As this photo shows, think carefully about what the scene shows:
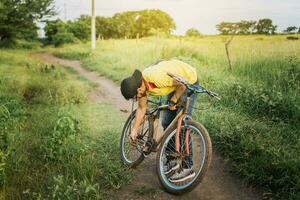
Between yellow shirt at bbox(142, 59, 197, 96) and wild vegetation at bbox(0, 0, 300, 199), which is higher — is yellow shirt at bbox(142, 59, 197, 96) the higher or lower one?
the higher one

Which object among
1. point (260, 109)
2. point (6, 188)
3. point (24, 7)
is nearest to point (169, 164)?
point (6, 188)

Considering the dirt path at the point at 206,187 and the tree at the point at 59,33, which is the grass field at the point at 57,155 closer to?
the dirt path at the point at 206,187

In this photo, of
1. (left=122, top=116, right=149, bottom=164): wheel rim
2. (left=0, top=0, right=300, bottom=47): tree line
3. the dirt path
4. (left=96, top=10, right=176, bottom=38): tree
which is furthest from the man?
(left=96, top=10, right=176, bottom=38): tree

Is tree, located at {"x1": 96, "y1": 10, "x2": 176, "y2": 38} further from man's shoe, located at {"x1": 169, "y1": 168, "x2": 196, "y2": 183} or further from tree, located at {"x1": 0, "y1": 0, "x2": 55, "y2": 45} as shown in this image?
man's shoe, located at {"x1": 169, "y1": 168, "x2": 196, "y2": 183}

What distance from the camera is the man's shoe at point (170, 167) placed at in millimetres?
4652

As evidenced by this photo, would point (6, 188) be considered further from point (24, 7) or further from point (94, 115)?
point (24, 7)

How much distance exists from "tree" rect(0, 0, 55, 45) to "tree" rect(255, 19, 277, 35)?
2284 cm

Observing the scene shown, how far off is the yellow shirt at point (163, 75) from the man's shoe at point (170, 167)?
89cm

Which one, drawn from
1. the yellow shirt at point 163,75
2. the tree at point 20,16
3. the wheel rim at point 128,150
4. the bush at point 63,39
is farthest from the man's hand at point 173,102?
the bush at point 63,39

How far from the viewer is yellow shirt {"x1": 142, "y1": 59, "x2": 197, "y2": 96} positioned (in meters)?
4.57

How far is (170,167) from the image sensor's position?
4.77 meters

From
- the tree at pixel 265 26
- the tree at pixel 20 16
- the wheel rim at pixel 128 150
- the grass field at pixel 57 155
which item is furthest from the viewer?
the tree at pixel 20 16

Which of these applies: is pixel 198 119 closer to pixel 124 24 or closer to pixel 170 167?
pixel 170 167

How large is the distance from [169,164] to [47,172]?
1658 mm
